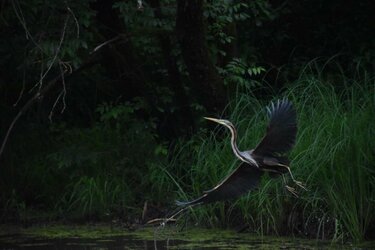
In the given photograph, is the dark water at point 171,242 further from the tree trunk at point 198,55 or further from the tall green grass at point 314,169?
the tree trunk at point 198,55

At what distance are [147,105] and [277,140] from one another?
320 centimetres

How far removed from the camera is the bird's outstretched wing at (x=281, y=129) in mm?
6207

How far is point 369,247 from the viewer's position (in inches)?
267

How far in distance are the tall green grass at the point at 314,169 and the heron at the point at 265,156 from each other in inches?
34.4

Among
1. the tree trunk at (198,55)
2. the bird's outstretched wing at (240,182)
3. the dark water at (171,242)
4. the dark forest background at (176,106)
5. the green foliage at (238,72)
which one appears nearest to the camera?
the bird's outstretched wing at (240,182)

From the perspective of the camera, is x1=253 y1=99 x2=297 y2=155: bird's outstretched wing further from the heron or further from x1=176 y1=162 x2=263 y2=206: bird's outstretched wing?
x1=176 y1=162 x2=263 y2=206: bird's outstretched wing

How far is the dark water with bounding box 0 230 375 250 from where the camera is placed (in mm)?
7059

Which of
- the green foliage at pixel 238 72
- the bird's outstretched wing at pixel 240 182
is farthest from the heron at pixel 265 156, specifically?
the green foliage at pixel 238 72

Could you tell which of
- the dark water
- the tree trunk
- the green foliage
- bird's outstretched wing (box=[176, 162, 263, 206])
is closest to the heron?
bird's outstretched wing (box=[176, 162, 263, 206])

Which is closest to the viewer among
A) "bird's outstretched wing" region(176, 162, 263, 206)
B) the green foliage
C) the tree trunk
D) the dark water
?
"bird's outstretched wing" region(176, 162, 263, 206)

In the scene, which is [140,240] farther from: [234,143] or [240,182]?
[234,143]

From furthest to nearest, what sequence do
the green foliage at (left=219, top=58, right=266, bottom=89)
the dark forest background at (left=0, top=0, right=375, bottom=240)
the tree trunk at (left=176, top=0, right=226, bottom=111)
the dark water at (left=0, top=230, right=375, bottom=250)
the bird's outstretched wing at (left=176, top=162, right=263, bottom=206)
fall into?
1. the green foliage at (left=219, top=58, right=266, bottom=89)
2. the tree trunk at (left=176, top=0, right=226, bottom=111)
3. the dark forest background at (left=0, top=0, right=375, bottom=240)
4. the dark water at (left=0, top=230, right=375, bottom=250)
5. the bird's outstretched wing at (left=176, top=162, right=263, bottom=206)

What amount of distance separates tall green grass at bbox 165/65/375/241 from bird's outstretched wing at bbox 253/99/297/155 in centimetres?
104

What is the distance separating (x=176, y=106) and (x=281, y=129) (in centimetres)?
323
